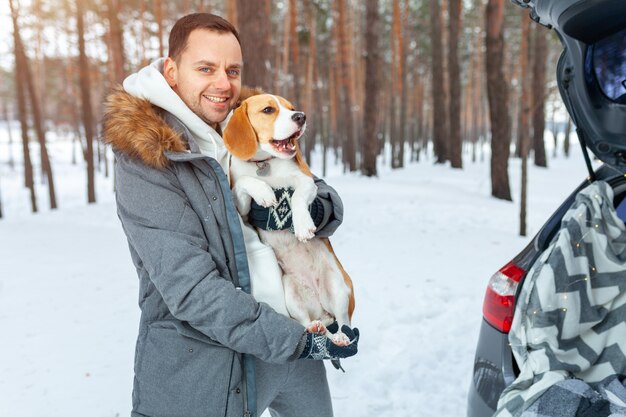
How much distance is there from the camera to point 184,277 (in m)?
1.53

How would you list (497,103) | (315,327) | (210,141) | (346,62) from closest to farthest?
(315,327) → (210,141) → (497,103) → (346,62)

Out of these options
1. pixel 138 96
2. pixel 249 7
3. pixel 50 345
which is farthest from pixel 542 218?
pixel 138 96

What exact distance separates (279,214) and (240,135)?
14.4 inches

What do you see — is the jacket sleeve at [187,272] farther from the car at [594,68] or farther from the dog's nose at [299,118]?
the car at [594,68]

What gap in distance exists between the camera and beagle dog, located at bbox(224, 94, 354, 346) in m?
1.90

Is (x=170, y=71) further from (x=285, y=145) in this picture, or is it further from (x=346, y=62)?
(x=346, y=62)

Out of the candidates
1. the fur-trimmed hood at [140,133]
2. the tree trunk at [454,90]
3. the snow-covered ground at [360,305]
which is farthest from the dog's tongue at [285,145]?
the tree trunk at [454,90]

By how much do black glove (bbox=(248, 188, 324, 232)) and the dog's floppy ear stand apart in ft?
0.73

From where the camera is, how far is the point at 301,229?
1907 mm

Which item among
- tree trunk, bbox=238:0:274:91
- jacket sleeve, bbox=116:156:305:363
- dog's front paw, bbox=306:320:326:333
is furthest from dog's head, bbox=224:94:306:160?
tree trunk, bbox=238:0:274:91

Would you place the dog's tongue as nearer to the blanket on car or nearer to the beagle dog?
the beagle dog

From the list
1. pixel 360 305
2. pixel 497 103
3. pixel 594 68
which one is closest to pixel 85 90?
pixel 497 103

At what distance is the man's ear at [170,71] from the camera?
1.80 metres

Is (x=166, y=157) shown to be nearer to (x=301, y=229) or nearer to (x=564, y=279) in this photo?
(x=301, y=229)
